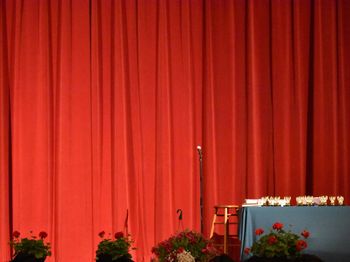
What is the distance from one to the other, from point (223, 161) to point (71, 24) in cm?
262

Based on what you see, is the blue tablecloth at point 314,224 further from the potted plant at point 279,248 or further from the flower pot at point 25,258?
the flower pot at point 25,258

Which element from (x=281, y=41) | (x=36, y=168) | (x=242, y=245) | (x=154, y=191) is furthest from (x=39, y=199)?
(x=281, y=41)

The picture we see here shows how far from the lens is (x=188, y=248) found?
4742 mm

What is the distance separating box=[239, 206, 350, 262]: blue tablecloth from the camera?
6035 millimetres

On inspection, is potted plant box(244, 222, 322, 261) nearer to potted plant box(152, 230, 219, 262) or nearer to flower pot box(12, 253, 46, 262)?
potted plant box(152, 230, 219, 262)

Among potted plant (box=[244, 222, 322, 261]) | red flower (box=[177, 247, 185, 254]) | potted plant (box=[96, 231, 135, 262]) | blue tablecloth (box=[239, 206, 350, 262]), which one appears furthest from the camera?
blue tablecloth (box=[239, 206, 350, 262])

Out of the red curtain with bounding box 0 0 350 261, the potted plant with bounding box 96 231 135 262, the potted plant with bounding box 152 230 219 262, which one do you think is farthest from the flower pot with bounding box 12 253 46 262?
the red curtain with bounding box 0 0 350 261

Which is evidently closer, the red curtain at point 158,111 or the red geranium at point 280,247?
the red geranium at point 280,247

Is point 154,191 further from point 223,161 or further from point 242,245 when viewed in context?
point 242,245

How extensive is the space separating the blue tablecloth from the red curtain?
1.94 m

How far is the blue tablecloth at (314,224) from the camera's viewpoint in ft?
19.8

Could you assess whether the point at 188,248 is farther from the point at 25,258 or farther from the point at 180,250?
the point at 25,258

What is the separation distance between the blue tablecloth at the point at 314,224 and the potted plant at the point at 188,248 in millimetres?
1398

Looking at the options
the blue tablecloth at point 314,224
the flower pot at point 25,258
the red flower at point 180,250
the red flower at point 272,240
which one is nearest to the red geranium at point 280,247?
the red flower at point 272,240
